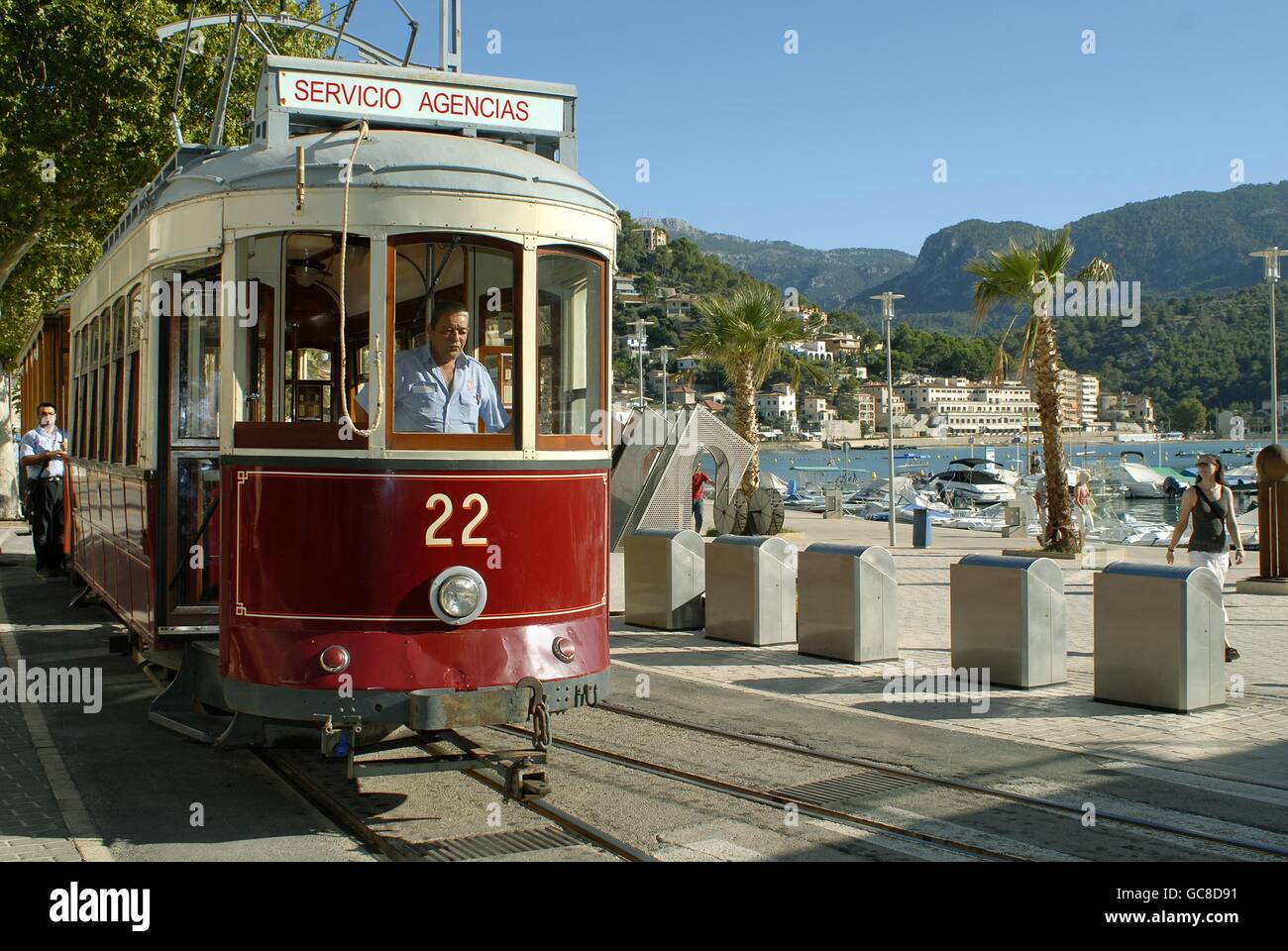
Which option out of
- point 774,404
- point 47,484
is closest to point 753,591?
point 47,484

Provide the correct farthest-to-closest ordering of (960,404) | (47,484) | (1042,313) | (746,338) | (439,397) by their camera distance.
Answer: (960,404) < (746,338) < (1042,313) < (47,484) < (439,397)

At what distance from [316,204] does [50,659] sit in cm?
704

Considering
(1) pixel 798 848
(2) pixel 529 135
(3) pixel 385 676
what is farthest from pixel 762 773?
(2) pixel 529 135

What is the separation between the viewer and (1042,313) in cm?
2239

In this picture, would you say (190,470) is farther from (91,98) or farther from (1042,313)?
(91,98)

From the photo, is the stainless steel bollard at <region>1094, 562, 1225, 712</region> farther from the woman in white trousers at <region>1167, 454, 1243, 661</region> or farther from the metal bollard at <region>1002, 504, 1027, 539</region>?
the metal bollard at <region>1002, 504, 1027, 539</region>

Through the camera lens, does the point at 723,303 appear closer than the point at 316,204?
No

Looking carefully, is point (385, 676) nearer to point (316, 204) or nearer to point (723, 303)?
point (316, 204)

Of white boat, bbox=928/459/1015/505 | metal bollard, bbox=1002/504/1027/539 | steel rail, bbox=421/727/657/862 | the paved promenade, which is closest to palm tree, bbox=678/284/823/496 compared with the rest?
metal bollard, bbox=1002/504/1027/539

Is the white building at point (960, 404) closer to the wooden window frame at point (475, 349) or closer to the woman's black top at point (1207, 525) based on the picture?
the woman's black top at point (1207, 525)

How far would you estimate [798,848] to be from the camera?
639 cm

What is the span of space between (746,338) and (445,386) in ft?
73.5

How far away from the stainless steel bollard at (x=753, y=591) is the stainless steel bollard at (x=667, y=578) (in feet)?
2.11
